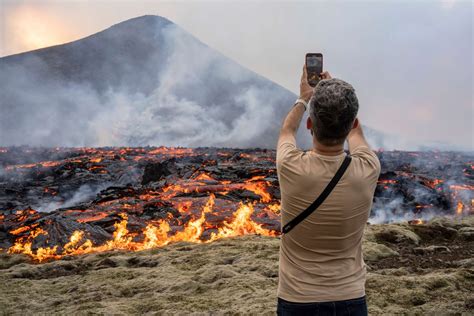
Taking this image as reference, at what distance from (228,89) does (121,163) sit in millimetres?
83875

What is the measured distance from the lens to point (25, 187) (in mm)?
22297

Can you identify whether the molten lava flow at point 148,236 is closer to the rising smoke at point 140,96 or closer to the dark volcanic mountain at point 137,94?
the rising smoke at point 140,96

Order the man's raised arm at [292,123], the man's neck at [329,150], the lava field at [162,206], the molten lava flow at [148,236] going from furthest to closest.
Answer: the lava field at [162,206], the molten lava flow at [148,236], the man's raised arm at [292,123], the man's neck at [329,150]

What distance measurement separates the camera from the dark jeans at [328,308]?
2.50 meters

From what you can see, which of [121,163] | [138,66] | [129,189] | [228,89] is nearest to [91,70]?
[138,66]

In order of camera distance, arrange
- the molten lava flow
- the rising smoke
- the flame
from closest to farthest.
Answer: the molten lava flow, the flame, the rising smoke

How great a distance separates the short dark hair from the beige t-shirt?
0.13 m

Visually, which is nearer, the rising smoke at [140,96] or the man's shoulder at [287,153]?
the man's shoulder at [287,153]

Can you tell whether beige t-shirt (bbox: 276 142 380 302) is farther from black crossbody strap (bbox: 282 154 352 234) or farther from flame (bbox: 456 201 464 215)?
flame (bbox: 456 201 464 215)

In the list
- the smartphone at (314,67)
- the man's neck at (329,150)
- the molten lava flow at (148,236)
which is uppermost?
the smartphone at (314,67)

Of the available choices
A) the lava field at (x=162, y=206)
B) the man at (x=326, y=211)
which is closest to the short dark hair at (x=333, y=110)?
the man at (x=326, y=211)

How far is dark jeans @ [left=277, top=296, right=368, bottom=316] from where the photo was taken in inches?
98.3

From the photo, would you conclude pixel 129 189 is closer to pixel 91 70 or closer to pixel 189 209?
pixel 189 209

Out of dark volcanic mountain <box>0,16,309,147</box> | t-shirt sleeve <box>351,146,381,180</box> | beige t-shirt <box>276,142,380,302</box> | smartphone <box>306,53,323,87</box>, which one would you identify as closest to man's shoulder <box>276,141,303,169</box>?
beige t-shirt <box>276,142,380,302</box>
